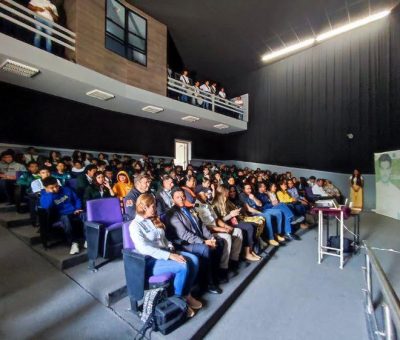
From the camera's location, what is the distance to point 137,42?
6.03 m

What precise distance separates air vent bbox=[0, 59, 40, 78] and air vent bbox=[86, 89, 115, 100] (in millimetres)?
1097

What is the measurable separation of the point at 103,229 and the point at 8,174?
2966 millimetres

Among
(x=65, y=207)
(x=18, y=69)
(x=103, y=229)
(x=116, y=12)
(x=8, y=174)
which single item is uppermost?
(x=116, y=12)

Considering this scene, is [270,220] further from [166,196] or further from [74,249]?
[74,249]

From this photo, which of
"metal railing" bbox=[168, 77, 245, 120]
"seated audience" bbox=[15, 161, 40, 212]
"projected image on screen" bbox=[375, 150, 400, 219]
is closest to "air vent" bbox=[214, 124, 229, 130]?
"metal railing" bbox=[168, 77, 245, 120]

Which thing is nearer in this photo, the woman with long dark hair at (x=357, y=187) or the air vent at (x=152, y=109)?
the air vent at (x=152, y=109)

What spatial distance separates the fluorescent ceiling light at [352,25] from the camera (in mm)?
6434

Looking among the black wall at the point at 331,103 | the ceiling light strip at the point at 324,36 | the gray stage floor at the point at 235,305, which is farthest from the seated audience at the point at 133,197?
the ceiling light strip at the point at 324,36

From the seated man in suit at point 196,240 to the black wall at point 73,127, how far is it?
452 cm

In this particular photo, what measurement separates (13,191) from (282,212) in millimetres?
4247

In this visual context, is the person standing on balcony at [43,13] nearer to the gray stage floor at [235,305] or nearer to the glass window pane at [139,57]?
the glass window pane at [139,57]

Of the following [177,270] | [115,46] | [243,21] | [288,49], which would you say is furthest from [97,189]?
[288,49]

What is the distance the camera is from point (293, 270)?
285 cm

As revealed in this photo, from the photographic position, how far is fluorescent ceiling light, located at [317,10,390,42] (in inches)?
253
